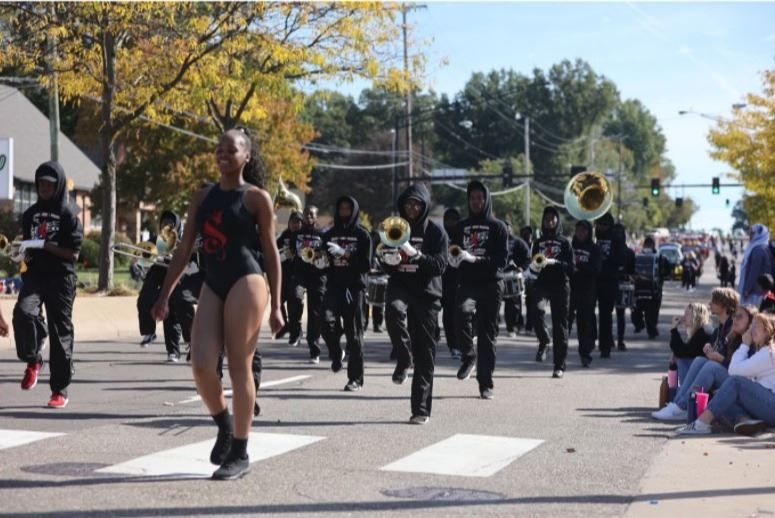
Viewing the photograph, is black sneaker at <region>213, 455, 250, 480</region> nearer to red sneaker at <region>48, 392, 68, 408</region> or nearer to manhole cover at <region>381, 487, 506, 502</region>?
manhole cover at <region>381, 487, 506, 502</region>

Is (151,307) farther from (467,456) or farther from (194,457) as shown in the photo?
(467,456)

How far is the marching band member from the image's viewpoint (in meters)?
7.61

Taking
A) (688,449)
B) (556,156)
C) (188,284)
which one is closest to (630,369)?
(188,284)

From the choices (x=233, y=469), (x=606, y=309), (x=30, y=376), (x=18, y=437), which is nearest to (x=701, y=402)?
(x=233, y=469)

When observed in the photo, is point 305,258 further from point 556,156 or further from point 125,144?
point 556,156

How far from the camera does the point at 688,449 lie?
9.52 m

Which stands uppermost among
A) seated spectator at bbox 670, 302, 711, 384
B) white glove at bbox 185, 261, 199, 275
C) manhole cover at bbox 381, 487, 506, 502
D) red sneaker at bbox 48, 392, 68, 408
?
white glove at bbox 185, 261, 199, 275

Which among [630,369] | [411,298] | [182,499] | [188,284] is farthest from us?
[630,369]

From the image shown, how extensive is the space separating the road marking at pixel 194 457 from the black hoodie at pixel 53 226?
275 cm

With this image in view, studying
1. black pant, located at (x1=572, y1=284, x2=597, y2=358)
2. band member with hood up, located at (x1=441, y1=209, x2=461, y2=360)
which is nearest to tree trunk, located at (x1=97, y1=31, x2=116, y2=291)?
band member with hood up, located at (x1=441, y1=209, x2=461, y2=360)

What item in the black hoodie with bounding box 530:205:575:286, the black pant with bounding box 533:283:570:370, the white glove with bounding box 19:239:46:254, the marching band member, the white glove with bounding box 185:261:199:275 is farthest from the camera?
the black hoodie with bounding box 530:205:575:286

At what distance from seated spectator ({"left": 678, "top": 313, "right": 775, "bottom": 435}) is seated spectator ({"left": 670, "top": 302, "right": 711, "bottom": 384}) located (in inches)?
44.8

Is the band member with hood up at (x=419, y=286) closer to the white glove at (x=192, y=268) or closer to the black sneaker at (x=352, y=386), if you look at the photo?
the black sneaker at (x=352, y=386)

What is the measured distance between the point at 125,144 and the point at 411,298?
4376 centimetres
